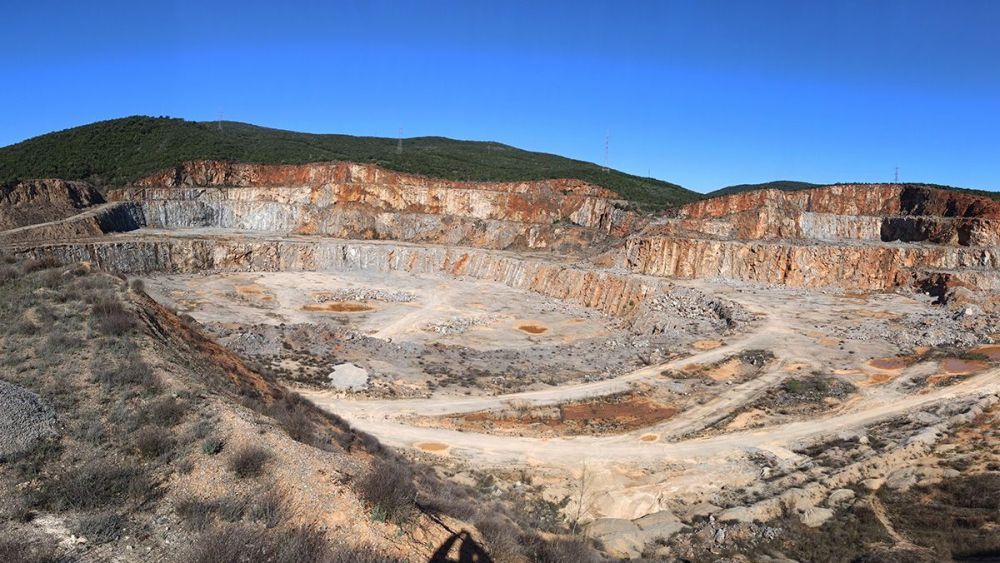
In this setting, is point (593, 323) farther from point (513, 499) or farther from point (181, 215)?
point (181, 215)

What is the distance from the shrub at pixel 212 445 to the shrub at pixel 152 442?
0.48 metres

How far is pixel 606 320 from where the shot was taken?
132 feet

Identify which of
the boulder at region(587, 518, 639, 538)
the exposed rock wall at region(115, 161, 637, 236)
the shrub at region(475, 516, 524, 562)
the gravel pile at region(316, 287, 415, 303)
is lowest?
the boulder at region(587, 518, 639, 538)

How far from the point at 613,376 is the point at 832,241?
34.9m

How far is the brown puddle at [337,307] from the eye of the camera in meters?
40.9

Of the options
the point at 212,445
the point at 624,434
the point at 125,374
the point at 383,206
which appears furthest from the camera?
the point at 383,206

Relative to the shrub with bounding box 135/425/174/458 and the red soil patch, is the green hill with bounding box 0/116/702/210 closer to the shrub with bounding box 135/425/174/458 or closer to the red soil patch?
the red soil patch

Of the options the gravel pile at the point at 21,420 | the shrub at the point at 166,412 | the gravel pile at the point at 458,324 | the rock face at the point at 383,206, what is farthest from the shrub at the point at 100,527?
the rock face at the point at 383,206

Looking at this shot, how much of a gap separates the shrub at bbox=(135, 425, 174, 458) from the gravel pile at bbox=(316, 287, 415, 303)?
34.2 metres

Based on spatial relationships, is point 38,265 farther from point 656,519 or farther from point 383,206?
point 383,206

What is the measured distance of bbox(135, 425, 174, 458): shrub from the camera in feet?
30.4

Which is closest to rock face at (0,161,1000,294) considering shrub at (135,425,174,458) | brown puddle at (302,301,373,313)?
brown puddle at (302,301,373,313)

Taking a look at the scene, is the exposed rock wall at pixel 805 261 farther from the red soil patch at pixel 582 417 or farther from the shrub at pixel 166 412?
the shrub at pixel 166 412

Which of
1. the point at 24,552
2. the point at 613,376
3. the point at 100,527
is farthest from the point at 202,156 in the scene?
the point at 24,552
